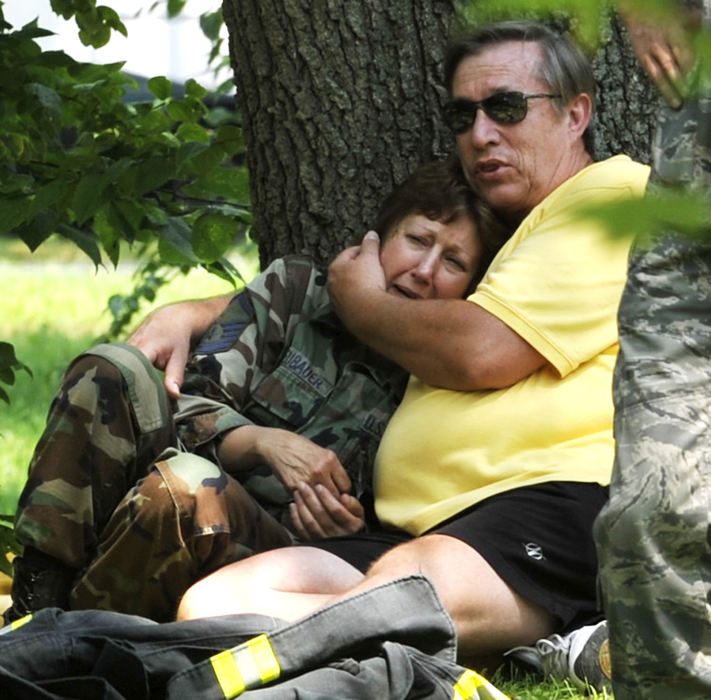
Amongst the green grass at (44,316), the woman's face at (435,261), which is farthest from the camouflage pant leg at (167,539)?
the green grass at (44,316)

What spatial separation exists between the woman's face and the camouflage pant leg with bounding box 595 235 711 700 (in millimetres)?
1301

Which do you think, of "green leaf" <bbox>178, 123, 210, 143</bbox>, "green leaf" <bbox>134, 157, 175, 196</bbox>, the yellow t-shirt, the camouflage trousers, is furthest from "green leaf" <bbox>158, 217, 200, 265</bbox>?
the yellow t-shirt

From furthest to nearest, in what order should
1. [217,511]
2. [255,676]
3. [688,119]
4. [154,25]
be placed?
[154,25]
[217,511]
[255,676]
[688,119]

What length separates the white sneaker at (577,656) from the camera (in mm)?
2869

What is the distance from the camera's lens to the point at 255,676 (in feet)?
8.06

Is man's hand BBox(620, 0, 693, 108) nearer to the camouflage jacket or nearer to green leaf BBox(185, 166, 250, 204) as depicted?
the camouflage jacket

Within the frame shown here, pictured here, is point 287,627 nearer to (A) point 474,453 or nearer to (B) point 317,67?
(A) point 474,453

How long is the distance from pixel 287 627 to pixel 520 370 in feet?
2.77

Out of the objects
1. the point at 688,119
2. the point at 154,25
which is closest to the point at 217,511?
the point at 688,119

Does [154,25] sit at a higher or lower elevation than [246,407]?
higher

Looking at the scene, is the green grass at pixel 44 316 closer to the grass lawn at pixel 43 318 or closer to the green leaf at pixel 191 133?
the grass lawn at pixel 43 318

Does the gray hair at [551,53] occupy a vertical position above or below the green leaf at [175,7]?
below

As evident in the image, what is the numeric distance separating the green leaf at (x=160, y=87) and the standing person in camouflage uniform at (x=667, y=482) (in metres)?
2.27

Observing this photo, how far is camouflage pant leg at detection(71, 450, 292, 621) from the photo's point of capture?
3000 millimetres
